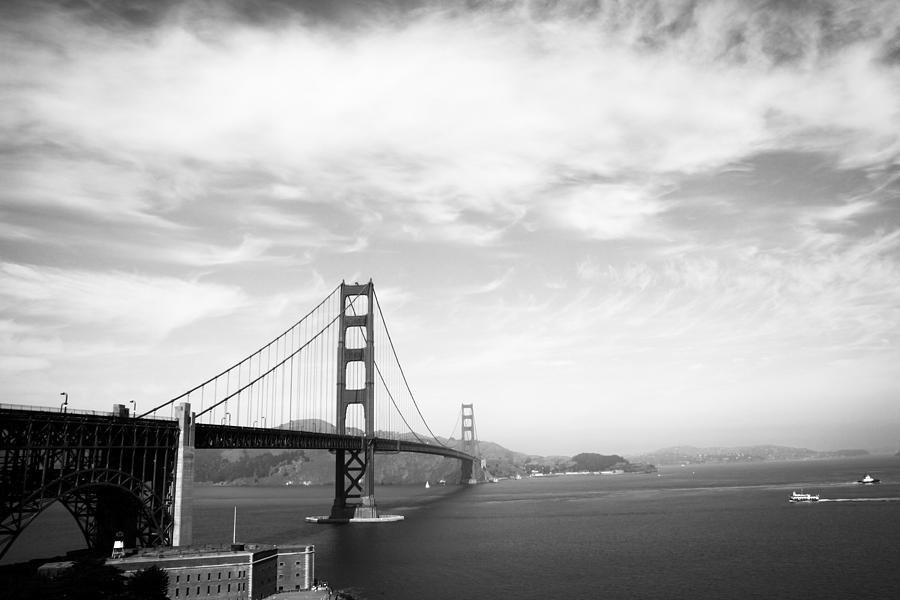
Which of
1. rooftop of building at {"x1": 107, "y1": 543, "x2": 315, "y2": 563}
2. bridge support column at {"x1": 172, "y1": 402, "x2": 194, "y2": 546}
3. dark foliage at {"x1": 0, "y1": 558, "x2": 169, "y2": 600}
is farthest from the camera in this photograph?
bridge support column at {"x1": 172, "y1": 402, "x2": 194, "y2": 546}

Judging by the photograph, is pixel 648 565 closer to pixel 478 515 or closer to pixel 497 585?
pixel 497 585

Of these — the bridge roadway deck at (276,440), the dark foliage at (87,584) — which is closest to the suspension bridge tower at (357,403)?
the bridge roadway deck at (276,440)

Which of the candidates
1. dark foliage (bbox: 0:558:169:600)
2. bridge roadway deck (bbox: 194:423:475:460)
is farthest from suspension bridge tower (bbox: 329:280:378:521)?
dark foliage (bbox: 0:558:169:600)

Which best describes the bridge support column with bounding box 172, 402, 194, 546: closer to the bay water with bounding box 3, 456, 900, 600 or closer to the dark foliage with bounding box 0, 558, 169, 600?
the dark foliage with bounding box 0, 558, 169, 600

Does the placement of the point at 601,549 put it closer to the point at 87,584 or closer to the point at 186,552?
the point at 186,552

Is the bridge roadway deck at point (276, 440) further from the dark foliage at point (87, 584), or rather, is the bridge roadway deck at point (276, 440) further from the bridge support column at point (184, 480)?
the dark foliage at point (87, 584)

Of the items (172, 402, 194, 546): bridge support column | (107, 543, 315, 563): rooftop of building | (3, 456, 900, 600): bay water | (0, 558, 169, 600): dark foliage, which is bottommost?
(3, 456, 900, 600): bay water

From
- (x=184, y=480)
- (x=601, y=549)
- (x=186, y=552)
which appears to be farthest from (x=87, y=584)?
(x=601, y=549)

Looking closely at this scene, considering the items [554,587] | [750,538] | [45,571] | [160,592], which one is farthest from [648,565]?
[45,571]
